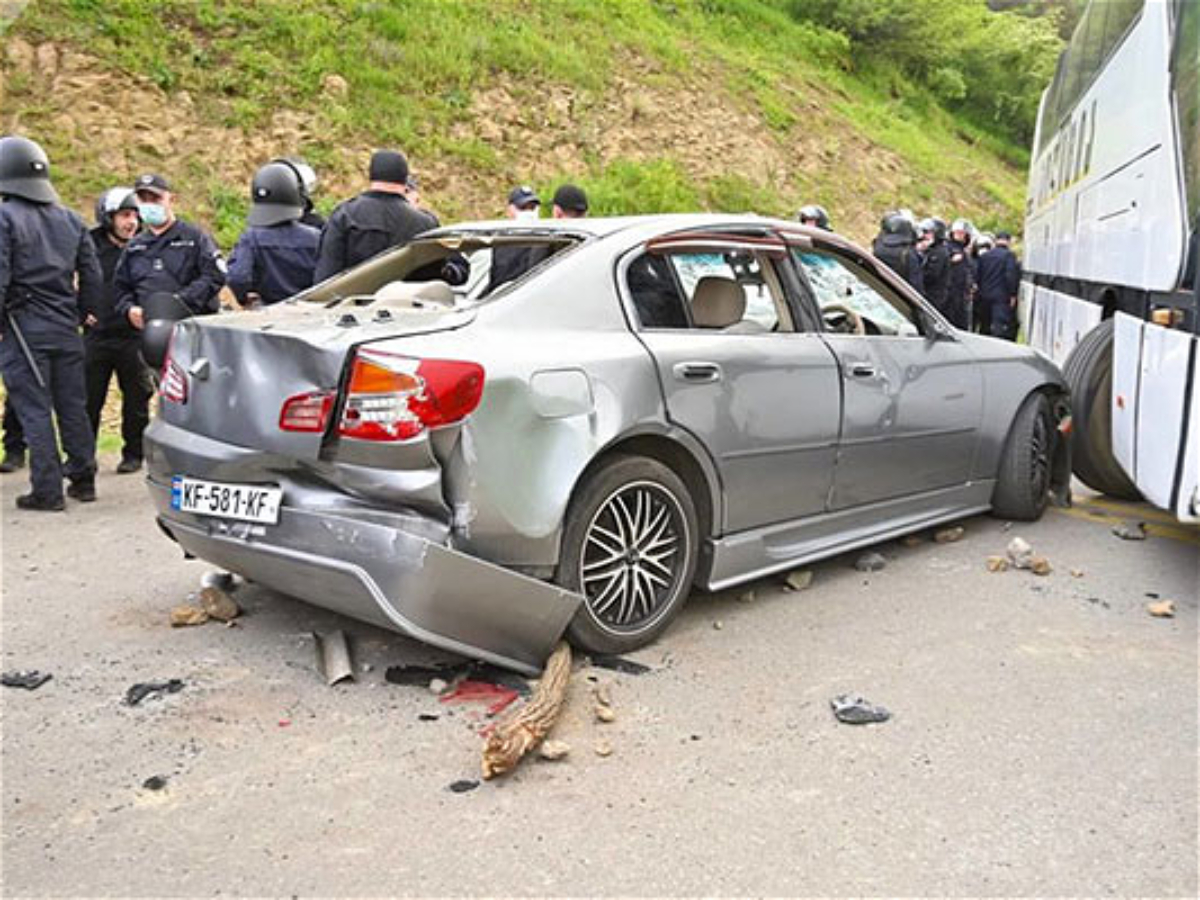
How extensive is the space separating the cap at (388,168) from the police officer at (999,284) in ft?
32.6

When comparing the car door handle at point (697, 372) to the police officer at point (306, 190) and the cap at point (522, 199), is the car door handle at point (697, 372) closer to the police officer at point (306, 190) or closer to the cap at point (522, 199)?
the police officer at point (306, 190)

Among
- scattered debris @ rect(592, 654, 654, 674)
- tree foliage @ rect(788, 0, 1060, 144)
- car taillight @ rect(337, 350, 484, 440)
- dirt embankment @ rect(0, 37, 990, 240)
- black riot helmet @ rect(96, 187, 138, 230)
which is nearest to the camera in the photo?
car taillight @ rect(337, 350, 484, 440)

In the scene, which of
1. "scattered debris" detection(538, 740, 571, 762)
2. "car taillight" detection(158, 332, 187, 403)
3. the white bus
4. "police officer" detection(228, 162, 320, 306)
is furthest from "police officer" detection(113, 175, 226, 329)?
the white bus

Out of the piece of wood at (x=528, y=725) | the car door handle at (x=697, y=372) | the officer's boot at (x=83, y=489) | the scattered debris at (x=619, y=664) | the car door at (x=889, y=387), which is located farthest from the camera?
the officer's boot at (x=83, y=489)

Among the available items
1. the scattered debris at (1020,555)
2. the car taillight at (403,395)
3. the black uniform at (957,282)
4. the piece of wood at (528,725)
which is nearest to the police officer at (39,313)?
the car taillight at (403,395)

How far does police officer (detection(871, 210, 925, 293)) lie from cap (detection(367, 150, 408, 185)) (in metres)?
6.57

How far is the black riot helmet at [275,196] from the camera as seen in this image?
633cm

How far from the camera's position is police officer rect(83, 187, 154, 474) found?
7102 millimetres

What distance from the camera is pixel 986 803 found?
2.96 metres

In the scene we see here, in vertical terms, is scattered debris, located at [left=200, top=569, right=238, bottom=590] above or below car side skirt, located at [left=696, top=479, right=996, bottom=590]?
below

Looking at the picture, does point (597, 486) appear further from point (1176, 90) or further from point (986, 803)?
point (1176, 90)

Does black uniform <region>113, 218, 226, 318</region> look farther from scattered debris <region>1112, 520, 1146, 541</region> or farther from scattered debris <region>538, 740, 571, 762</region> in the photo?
scattered debris <region>1112, 520, 1146, 541</region>

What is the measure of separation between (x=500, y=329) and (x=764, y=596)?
184cm

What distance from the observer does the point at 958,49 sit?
36.0 meters
